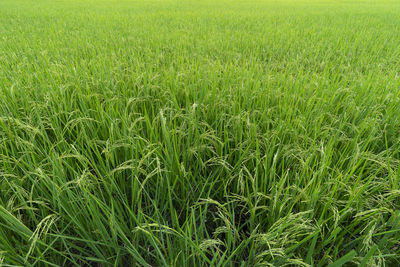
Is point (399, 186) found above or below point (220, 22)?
below

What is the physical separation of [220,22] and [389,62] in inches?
144

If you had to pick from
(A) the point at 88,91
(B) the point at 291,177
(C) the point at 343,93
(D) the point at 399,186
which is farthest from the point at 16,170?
(C) the point at 343,93

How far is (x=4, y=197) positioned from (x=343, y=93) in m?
1.91

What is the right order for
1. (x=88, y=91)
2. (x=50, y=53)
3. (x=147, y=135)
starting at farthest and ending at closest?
1. (x=50, y=53)
2. (x=88, y=91)
3. (x=147, y=135)

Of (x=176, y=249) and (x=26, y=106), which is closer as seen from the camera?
(x=176, y=249)

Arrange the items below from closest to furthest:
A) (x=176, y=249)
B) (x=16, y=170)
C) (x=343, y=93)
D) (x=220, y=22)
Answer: (x=176, y=249), (x=16, y=170), (x=343, y=93), (x=220, y=22)

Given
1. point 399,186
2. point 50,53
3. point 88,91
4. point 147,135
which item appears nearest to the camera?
point 399,186

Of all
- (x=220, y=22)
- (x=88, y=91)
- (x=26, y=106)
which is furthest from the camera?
(x=220, y=22)

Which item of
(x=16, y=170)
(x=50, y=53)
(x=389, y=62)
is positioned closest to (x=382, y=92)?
(x=389, y=62)

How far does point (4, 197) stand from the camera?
77 cm

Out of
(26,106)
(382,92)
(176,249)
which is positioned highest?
(26,106)

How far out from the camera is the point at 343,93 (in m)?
1.43

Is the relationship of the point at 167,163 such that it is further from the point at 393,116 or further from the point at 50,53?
the point at 50,53

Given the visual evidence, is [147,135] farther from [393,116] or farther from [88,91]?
[393,116]
